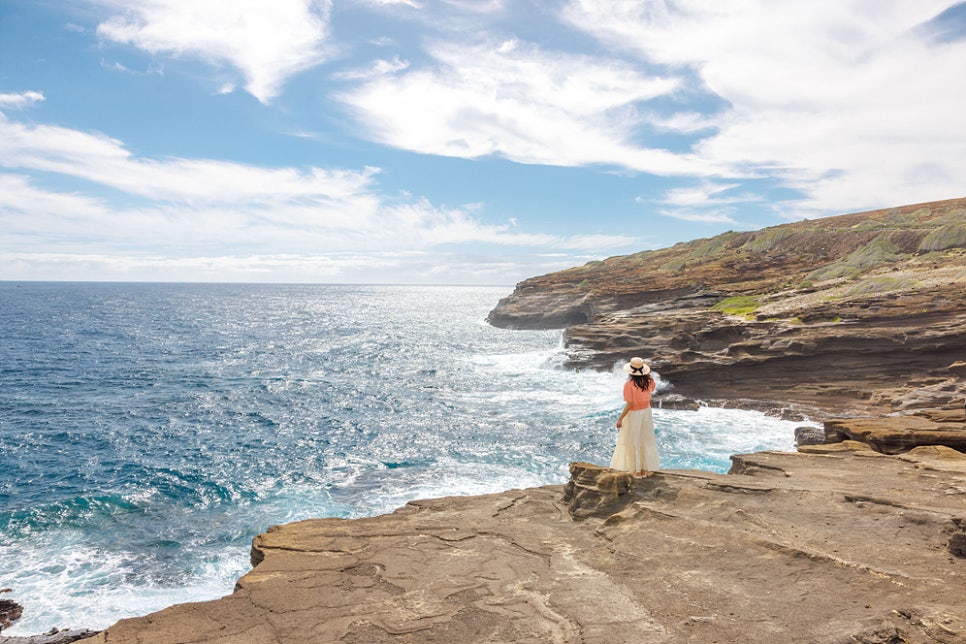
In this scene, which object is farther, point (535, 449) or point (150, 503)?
point (535, 449)

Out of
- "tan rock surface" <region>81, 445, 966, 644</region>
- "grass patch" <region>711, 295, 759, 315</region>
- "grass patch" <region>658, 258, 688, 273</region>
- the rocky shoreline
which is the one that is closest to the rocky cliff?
"grass patch" <region>711, 295, 759, 315</region>

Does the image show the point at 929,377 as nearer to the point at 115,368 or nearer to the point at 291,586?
the point at 291,586

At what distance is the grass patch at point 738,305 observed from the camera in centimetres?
4438

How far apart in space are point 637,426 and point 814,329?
2641cm

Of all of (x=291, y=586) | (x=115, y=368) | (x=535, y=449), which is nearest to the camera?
(x=291, y=586)

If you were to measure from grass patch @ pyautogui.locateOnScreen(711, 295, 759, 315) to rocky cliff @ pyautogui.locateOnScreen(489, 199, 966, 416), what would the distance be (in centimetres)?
19

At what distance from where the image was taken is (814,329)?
31891 millimetres

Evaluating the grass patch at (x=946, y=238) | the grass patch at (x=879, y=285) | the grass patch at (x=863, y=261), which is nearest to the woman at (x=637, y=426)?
the grass patch at (x=879, y=285)

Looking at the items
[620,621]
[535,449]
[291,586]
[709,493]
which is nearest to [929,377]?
[535,449]

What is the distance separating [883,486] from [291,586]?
39.2 feet

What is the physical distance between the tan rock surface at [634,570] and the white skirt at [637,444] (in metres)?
0.42

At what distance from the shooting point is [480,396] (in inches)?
1599

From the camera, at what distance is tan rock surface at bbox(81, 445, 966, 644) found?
6988 millimetres

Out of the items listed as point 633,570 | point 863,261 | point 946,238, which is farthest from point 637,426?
point 946,238
